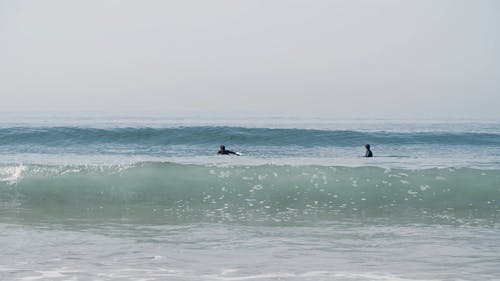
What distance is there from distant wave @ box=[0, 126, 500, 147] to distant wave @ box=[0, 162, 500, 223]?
18.1 m

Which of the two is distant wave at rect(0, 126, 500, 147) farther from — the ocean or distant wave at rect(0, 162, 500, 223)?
distant wave at rect(0, 162, 500, 223)

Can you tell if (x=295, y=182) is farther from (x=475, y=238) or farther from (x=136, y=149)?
(x=136, y=149)

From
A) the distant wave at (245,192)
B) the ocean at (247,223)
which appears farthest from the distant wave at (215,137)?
the distant wave at (245,192)

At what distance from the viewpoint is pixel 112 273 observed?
7.79 metres

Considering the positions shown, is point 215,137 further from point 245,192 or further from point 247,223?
point 247,223

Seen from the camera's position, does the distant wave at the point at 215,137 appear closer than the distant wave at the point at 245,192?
No

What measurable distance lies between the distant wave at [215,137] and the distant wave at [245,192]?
18.1 meters

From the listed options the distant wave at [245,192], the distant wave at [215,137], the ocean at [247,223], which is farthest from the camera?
the distant wave at [215,137]

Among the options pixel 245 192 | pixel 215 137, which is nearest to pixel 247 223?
pixel 245 192

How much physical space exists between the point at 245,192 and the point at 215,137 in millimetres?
21984

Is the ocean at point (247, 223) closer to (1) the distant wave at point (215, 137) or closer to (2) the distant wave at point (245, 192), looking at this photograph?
(2) the distant wave at point (245, 192)

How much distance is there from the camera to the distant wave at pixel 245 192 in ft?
44.4

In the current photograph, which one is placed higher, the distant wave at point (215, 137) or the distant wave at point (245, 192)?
the distant wave at point (215, 137)

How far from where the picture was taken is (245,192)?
15852mm
